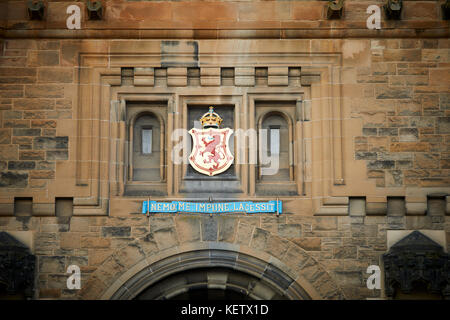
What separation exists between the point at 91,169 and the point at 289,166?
11.6ft

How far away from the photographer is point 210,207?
45.4 feet

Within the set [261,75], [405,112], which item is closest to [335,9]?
[261,75]

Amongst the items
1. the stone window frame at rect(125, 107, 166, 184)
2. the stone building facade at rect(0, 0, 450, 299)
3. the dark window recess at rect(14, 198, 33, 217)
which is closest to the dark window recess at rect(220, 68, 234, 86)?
the stone building facade at rect(0, 0, 450, 299)

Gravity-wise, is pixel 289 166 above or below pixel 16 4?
below

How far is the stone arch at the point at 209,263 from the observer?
44.5 feet

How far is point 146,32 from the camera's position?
1428 cm

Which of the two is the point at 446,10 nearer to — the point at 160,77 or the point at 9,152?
the point at 160,77

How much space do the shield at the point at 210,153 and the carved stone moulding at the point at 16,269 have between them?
3.31 meters

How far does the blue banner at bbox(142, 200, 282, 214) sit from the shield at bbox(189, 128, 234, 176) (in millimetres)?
646

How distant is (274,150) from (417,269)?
327 centimetres

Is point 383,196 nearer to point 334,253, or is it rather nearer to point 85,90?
point 334,253

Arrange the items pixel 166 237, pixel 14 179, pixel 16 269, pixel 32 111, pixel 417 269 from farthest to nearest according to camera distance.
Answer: pixel 32 111, pixel 14 179, pixel 166 237, pixel 16 269, pixel 417 269

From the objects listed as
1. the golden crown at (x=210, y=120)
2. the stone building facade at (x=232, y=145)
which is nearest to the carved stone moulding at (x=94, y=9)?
the stone building facade at (x=232, y=145)
